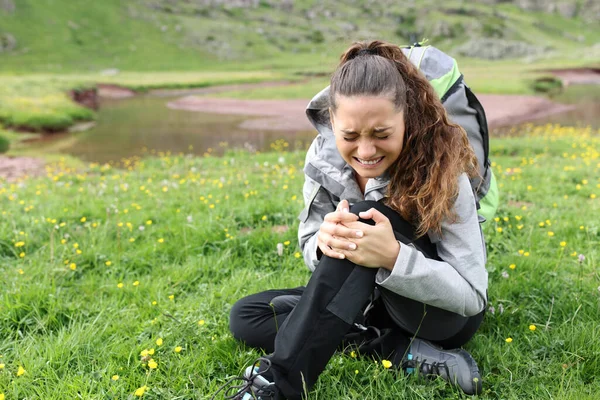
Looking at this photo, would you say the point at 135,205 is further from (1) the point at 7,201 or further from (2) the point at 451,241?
(2) the point at 451,241

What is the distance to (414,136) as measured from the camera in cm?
275

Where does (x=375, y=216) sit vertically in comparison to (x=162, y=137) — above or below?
above

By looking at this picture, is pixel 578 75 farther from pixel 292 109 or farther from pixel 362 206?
pixel 362 206

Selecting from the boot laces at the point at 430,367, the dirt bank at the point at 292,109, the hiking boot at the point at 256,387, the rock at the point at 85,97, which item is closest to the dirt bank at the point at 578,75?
the dirt bank at the point at 292,109

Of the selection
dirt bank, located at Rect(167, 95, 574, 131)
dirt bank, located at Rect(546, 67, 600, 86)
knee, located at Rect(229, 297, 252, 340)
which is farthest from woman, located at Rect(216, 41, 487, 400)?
dirt bank, located at Rect(546, 67, 600, 86)

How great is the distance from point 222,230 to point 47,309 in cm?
192

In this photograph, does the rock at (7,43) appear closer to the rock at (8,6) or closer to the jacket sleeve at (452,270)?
the rock at (8,6)

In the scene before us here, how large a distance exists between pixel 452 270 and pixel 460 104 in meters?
1.26

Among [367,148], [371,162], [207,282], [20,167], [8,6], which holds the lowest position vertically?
[20,167]

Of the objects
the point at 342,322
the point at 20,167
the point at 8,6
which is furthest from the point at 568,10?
the point at 342,322

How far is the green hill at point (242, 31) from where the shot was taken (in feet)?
280

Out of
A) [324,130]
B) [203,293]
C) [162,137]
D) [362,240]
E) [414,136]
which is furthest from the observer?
[162,137]

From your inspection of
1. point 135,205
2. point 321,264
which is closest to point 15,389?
point 321,264

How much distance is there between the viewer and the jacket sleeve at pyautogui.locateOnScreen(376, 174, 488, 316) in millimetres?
2514
